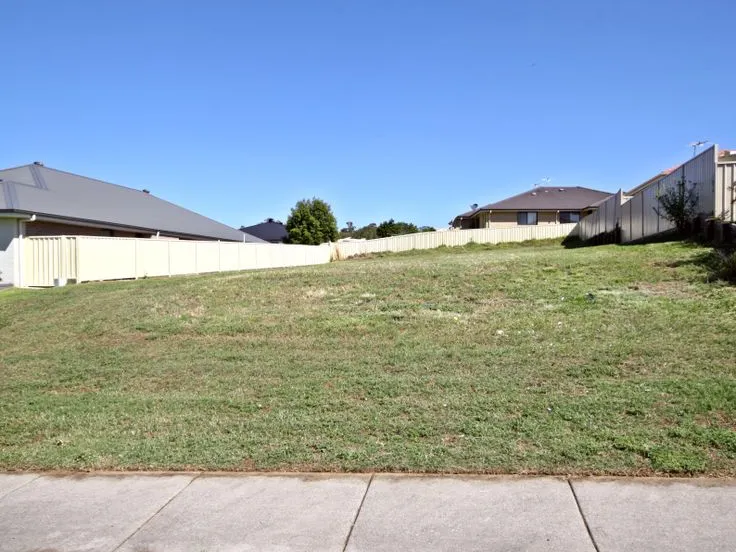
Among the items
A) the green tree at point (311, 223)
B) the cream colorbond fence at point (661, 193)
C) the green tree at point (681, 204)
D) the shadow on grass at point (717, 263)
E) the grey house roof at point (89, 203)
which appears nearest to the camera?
the shadow on grass at point (717, 263)

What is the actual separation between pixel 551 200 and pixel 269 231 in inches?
1318

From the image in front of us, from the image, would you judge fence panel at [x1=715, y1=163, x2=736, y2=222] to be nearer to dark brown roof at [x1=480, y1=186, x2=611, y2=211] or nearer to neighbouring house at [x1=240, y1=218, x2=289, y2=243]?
dark brown roof at [x1=480, y1=186, x2=611, y2=211]

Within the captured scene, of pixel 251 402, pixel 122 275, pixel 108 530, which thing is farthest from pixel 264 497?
pixel 122 275

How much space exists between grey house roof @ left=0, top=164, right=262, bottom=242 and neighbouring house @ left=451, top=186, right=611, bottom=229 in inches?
963

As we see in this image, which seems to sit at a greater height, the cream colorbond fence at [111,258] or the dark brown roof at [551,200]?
the dark brown roof at [551,200]

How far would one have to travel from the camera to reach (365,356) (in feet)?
26.6

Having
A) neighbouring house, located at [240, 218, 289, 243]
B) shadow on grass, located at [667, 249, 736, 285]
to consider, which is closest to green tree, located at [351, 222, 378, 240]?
neighbouring house, located at [240, 218, 289, 243]

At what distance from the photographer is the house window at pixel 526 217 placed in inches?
2056

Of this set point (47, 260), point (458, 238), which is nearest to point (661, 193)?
point (47, 260)

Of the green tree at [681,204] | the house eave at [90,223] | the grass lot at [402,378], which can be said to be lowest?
the grass lot at [402,378]

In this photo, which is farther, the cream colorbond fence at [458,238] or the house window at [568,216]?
the house window at [568,216]

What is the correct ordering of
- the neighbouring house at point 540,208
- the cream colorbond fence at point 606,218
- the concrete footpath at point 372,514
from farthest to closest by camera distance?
the neighbouring house at point 540,208 < the cream colorbond fence at point 606,218 < the concrete footpath at point 372,514

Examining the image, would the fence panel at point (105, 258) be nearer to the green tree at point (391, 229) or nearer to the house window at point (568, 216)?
the house window at point (568, 216)

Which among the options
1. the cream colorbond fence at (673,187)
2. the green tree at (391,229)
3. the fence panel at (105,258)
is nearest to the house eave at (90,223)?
the fence panel at (105,258)
